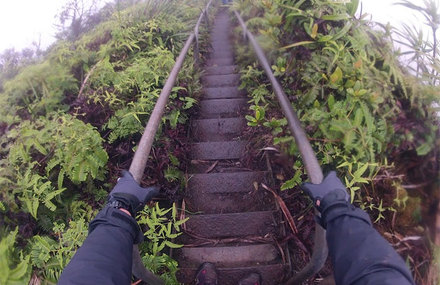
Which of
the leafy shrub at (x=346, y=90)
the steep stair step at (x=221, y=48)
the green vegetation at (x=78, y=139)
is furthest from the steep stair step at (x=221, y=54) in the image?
the leafy shrub at (x=346, y=90)

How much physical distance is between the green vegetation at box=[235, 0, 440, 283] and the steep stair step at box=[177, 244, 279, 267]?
61cm

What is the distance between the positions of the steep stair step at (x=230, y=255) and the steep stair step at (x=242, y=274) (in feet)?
0.25

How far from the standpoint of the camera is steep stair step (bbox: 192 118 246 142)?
13.3 feet

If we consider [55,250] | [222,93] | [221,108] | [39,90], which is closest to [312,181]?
[55,250]

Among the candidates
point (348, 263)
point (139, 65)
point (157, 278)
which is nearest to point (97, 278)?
point (157, 278)

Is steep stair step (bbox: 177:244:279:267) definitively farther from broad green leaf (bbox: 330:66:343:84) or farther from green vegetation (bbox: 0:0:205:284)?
broad green leaf (bbox: 330:66:343:84)

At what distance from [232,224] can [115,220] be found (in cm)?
146

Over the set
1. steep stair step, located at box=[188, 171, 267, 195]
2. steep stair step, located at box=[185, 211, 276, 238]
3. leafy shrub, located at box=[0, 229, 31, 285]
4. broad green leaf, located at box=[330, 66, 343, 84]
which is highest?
broad green leaf, located at box=[330, 66, 343, 84]

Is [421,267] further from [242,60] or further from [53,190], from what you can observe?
[242,60]

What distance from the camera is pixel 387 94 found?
115 inches

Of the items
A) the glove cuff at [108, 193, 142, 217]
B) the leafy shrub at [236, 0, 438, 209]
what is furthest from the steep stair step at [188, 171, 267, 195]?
the glove cuff at [108, 193, 142, 217]

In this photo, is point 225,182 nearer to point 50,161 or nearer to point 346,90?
point 346,90

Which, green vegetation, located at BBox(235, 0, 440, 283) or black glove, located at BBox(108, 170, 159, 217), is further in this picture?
green vegetation, located at BBox(235, 0, 440, 283)

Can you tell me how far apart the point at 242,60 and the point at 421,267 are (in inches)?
162
